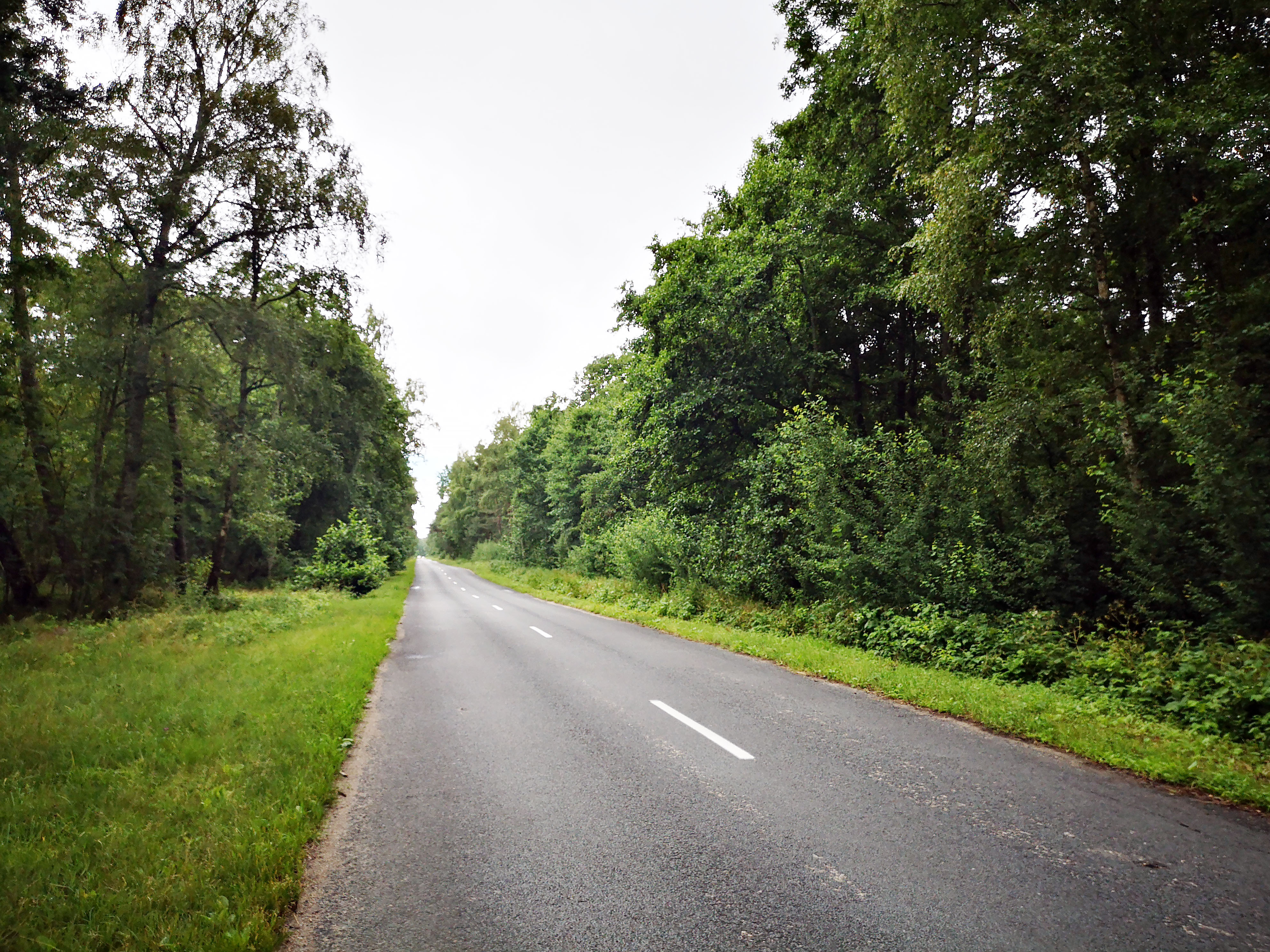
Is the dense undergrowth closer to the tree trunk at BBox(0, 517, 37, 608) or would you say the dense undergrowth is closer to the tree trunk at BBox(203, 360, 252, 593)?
the tree trunk at BBox(203, 360, 252, 593)

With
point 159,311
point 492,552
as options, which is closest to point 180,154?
point 159,311

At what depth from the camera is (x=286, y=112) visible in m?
14.6

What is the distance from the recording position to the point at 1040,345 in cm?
1034

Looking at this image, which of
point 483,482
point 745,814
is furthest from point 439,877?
point 483,482

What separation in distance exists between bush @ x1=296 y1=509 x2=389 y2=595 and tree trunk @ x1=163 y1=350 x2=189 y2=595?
6562 mm

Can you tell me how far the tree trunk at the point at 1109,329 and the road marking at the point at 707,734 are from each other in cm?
658

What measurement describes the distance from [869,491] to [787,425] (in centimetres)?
253

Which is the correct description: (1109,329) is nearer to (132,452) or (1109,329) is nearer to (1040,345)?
(1040,345)

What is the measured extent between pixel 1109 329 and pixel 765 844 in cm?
921

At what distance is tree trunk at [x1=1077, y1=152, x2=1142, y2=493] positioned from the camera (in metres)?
8.21

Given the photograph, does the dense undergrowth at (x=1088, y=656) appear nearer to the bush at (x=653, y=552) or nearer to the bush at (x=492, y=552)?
the bush at (x=653, y=552)

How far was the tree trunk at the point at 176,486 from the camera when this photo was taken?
14508 millimetres

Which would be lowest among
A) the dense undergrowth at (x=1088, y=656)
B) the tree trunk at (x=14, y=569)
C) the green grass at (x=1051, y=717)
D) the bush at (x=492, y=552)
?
the bush at (x=492, y=552)

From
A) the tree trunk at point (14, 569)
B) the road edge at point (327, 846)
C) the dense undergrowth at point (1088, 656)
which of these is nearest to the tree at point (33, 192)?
the tree trunk at point (14, 569)
